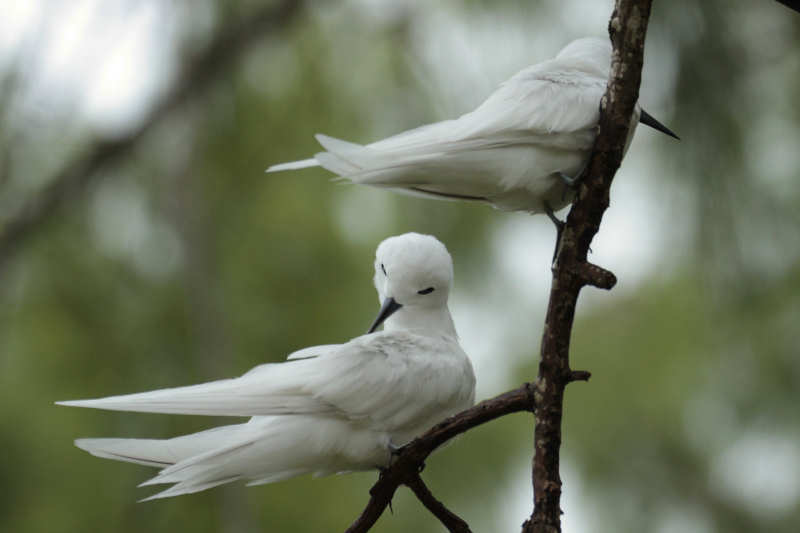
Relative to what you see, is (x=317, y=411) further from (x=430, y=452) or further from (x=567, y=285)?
(x=567, y=285)

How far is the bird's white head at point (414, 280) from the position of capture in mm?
1361

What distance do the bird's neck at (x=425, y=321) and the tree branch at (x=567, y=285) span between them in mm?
383

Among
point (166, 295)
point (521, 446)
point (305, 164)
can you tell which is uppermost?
point (521, 446)

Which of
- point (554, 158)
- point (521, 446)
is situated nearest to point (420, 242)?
point (554, 158)

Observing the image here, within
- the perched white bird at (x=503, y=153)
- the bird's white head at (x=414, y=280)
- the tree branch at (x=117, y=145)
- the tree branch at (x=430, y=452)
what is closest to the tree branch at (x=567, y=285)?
the tree branch at (x=430, y=452)

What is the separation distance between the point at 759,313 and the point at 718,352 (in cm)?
32

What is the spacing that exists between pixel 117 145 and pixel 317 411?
147cm

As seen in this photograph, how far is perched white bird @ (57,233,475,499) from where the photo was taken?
1137mm

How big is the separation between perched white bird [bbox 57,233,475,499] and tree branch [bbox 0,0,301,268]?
136 centimetres

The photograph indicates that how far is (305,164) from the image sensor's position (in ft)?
3.67

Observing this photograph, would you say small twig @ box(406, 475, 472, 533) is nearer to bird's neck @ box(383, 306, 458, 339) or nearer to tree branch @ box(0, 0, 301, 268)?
bird's neck @ box(383, 306, 458, 339)

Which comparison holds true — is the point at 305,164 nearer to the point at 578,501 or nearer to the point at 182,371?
the point at 182,371

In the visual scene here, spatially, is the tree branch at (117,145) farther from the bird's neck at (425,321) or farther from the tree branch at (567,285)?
the tree branch at (567,285)

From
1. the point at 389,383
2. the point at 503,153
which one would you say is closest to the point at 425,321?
the point at 389,383
